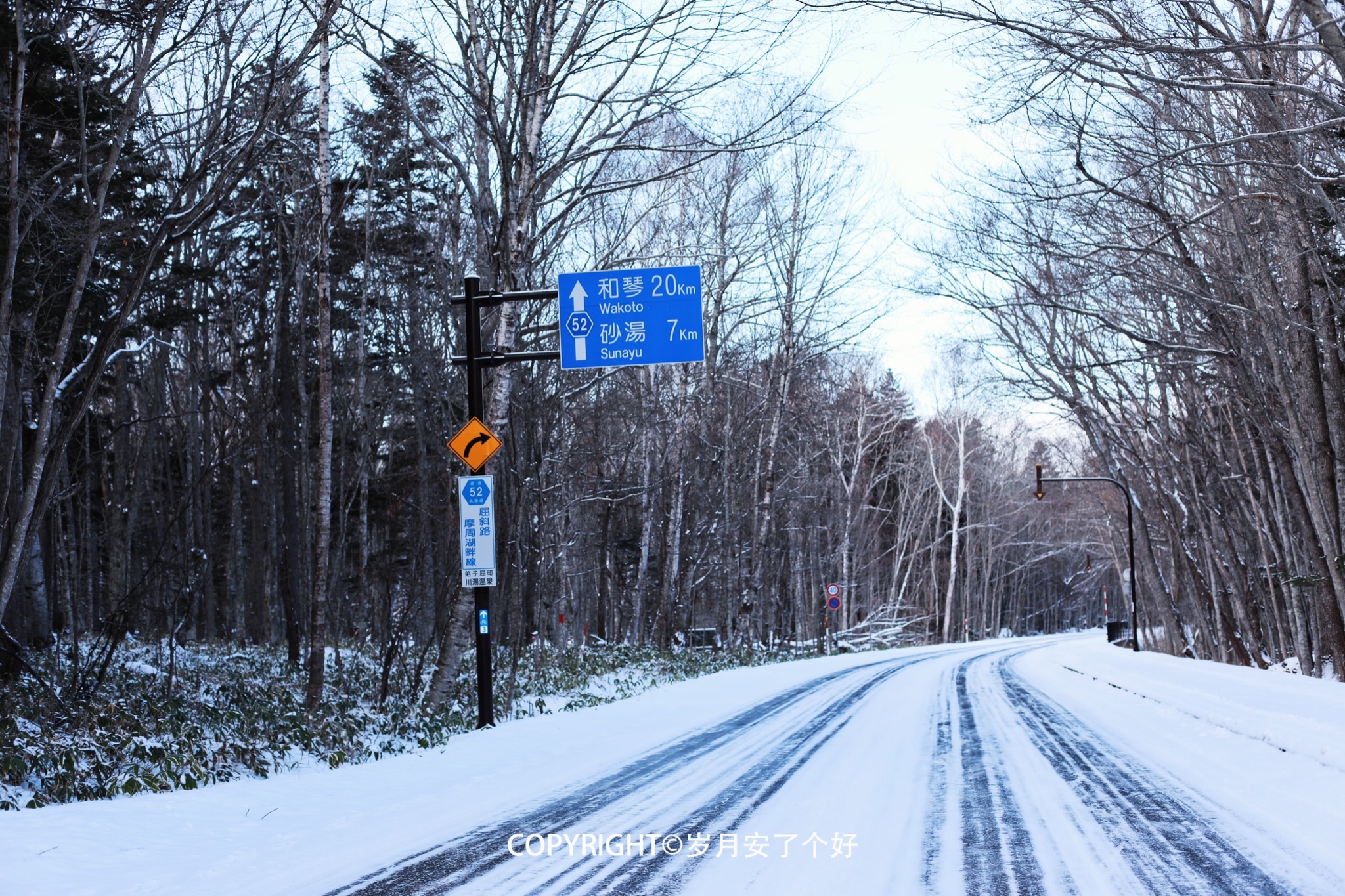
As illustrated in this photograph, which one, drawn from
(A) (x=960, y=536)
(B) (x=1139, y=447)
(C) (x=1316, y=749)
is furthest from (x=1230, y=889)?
(A) (x=960, y=536)

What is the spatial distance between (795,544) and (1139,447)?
55.7 ft

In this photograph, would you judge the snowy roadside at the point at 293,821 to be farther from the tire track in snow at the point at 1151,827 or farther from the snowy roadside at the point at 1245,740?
the snowy roadside at the point at 1245,740

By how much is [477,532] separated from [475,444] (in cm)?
104

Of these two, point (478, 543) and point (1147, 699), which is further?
point (1147, 699)

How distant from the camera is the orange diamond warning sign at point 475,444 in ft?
39.3

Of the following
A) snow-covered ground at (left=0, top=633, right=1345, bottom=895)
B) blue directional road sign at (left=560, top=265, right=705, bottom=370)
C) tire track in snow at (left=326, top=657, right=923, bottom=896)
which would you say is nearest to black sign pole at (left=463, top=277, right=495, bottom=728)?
snow-covered ground at (left=0, top=633, right=1345, bottom=895)

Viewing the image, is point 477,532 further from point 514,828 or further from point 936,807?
point 936,807

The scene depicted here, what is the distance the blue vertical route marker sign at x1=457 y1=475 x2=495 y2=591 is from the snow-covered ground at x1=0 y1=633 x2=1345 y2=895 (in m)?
1.86

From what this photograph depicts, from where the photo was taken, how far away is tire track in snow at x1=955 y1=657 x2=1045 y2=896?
492cm

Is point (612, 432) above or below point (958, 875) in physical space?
above

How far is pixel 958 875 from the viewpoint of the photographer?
199 inches

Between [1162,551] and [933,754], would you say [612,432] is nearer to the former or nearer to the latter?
[1162,551]

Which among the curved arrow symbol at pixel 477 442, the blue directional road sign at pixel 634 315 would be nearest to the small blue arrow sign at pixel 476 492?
the curved arrow symbol at pixel 477 442

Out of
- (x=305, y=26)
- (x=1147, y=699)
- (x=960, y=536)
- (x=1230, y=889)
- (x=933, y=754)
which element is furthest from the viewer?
(x=960, y=536)
